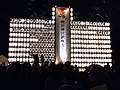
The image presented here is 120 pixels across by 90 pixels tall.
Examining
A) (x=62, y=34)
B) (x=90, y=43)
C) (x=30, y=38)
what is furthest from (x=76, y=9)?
(x=30, y=38)

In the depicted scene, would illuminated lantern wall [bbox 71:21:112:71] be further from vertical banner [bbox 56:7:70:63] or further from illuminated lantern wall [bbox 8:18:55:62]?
illuminated lantern wall [bbox 8:18:55:62]

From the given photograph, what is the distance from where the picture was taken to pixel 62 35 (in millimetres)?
17703

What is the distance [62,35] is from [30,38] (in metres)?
2.15

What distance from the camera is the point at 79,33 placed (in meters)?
18.6

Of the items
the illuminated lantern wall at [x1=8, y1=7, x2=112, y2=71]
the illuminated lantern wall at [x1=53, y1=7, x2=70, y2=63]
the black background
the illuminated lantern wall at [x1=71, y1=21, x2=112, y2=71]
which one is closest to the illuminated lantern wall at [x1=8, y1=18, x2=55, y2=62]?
the illuminated lantern wall at [x1=8, y1=7, x2=112, y2=71]

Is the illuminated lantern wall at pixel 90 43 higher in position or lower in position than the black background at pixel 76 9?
lower

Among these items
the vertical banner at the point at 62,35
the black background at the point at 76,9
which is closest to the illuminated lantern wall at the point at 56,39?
the vertical banner at the point at 62,35

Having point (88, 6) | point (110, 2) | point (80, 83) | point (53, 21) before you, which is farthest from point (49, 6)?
point (80, 83)

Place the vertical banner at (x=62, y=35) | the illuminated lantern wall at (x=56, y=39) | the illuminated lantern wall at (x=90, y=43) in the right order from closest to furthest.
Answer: the vertical banner at (x=62, y=35), the illuminated lantern wall at (x=56, y=39), the illuminated lantern wall at (x=90, y=43)

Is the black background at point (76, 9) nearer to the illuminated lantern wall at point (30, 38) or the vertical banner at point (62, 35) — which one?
the illuminated lantern wall at point (30, 38)

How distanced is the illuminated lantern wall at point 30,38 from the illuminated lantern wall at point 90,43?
63.4 inches

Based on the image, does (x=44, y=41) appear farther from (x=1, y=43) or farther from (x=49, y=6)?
(x=49, y=6)

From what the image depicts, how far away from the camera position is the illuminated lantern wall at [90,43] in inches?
730

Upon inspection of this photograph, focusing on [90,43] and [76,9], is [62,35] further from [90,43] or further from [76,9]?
[76,9]
